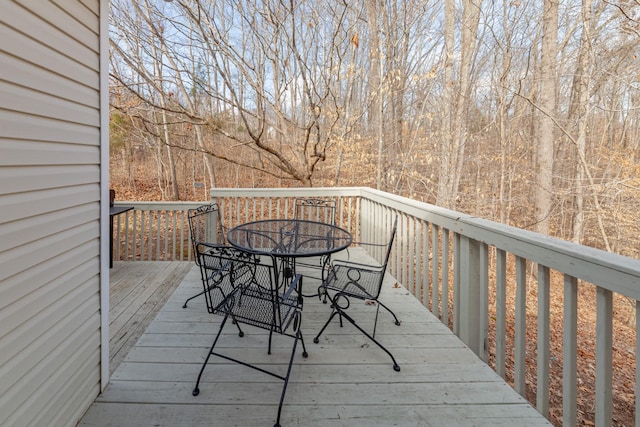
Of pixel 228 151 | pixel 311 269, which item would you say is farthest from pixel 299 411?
pixel 228 151

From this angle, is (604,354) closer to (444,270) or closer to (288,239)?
(444,270)

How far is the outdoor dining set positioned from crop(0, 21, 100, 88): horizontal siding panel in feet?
3.23

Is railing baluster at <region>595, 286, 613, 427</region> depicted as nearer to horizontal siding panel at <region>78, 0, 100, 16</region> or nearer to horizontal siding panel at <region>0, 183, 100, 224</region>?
horizontal siding panel at <region>0, 183, 100, 224</region>

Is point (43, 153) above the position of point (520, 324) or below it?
above

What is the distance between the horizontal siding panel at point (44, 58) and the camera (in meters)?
1.11

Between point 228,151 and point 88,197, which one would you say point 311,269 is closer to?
point 88,197

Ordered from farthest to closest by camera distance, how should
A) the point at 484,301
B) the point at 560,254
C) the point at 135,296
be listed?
1. the point at 135,296
2. the point at 484,301
3. the point at 560,254

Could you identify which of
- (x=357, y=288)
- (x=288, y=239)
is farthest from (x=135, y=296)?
(x=357, y=288)

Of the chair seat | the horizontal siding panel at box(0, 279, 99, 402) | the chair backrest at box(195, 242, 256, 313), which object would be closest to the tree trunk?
the chair backrest at box(195, 242, 256, 313)

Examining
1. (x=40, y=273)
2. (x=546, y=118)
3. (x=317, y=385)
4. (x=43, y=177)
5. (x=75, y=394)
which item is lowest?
(x=317, y=385)

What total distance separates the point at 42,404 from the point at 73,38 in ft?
4.88

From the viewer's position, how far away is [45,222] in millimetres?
1322

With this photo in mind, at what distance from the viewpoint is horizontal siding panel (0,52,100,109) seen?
1.11 meters

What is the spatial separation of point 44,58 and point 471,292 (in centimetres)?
245
